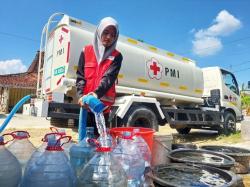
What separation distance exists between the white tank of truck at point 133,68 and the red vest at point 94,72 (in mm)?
2768

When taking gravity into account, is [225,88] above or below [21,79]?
below

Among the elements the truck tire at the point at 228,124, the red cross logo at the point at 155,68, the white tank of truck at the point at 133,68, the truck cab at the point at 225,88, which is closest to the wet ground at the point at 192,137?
the truck tire at the point at 228,124

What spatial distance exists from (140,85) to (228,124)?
467 cm

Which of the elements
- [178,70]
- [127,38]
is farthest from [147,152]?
[178,70]

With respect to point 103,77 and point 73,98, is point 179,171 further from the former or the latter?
point 73,98

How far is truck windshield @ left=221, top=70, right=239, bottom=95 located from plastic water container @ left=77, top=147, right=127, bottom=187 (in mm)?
9205

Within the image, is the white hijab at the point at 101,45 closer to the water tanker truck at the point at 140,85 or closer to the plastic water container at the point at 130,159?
the plastic water container at the point at 130,159

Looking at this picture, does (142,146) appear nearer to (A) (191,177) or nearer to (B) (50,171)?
(A) (191,177)

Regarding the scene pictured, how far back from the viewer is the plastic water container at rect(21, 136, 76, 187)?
1215 mm

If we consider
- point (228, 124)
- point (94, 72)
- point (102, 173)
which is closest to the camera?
point (102, 173)

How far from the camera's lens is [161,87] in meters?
7.45

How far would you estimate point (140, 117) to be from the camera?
616cm

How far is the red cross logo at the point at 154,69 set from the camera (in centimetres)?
711

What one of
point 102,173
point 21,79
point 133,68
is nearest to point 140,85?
point 133,68
